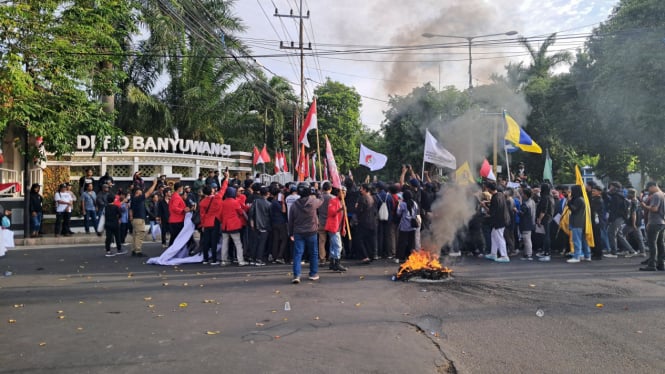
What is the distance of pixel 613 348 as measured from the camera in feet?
16.2

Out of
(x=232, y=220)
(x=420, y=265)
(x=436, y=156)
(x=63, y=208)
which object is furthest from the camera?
(x=63, y=208)

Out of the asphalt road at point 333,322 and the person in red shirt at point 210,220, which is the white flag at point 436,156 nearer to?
the asphalt road at point 333,322

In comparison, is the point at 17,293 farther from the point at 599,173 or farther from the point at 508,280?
the point at 599,173

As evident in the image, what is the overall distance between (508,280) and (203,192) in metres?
6.82

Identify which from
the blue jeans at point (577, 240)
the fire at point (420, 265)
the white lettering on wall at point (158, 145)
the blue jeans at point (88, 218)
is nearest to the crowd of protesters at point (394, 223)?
the blue jeans at point (577, 240)

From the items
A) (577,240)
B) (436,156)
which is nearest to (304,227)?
(577,240)

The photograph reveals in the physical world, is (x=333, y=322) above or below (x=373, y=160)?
below

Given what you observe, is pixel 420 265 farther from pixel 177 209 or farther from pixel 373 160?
pixel 373 160

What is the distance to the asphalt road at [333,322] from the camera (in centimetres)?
454

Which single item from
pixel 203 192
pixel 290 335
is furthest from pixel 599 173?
pixel 290 335

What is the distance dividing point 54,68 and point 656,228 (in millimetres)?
15239

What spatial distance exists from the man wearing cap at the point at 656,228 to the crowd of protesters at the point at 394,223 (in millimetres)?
21

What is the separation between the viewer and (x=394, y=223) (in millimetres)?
11430

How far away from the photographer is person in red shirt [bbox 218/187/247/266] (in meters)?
10.2
